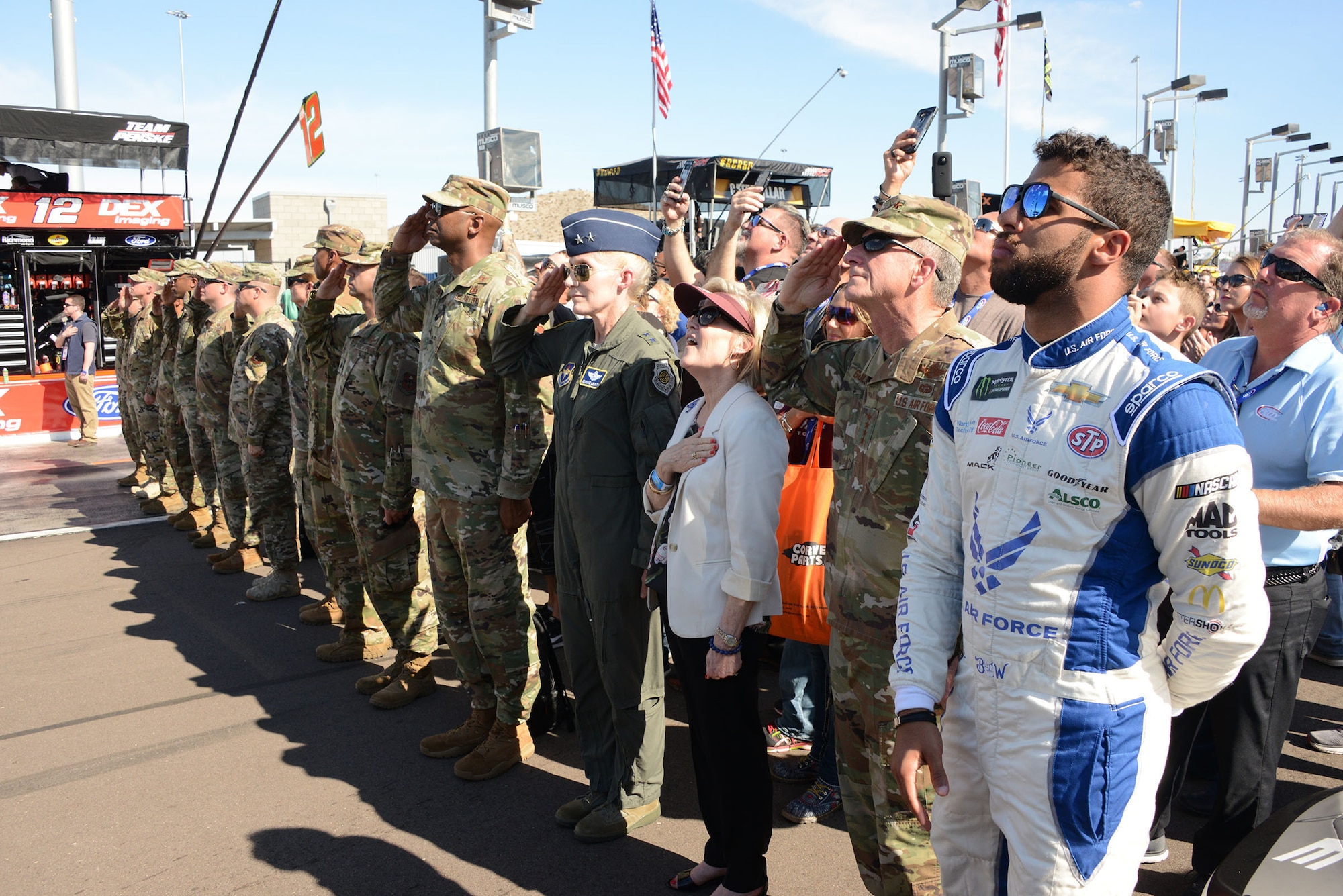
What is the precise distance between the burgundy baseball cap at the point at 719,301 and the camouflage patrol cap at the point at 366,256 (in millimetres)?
3018

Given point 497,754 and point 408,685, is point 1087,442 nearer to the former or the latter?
Answer: point 497,754

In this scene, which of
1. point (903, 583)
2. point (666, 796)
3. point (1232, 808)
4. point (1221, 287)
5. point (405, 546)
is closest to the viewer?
point (903, 583)

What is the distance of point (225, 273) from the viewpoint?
839 centimetres

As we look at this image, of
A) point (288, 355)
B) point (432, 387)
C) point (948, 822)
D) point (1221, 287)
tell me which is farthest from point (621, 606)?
point (1221, 287)

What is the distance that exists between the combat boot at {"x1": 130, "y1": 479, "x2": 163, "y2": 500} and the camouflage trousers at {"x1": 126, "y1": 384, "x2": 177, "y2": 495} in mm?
171

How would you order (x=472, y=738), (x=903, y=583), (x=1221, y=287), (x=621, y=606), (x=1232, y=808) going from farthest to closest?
(x=1221, y=287), (x=472, y=738), (x=621, y=606), (x=1232, y=808), (x=903, y=583)

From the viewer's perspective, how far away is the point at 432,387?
173 inches

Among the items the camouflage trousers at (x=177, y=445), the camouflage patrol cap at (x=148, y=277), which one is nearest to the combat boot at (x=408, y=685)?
the camouflage trousers at (x=177, y=445)

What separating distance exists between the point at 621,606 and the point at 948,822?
1.80m

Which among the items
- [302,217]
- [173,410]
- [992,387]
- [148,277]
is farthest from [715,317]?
[302,217]

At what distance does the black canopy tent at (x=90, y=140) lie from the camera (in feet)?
62.3

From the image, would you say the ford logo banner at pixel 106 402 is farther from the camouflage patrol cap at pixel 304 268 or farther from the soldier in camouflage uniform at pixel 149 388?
the camouflage patrol cap at pixel 304 268

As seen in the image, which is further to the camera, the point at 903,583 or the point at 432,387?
the point at 432,387

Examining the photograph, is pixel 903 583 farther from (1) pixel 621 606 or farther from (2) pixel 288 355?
(2) pixel 288 355
